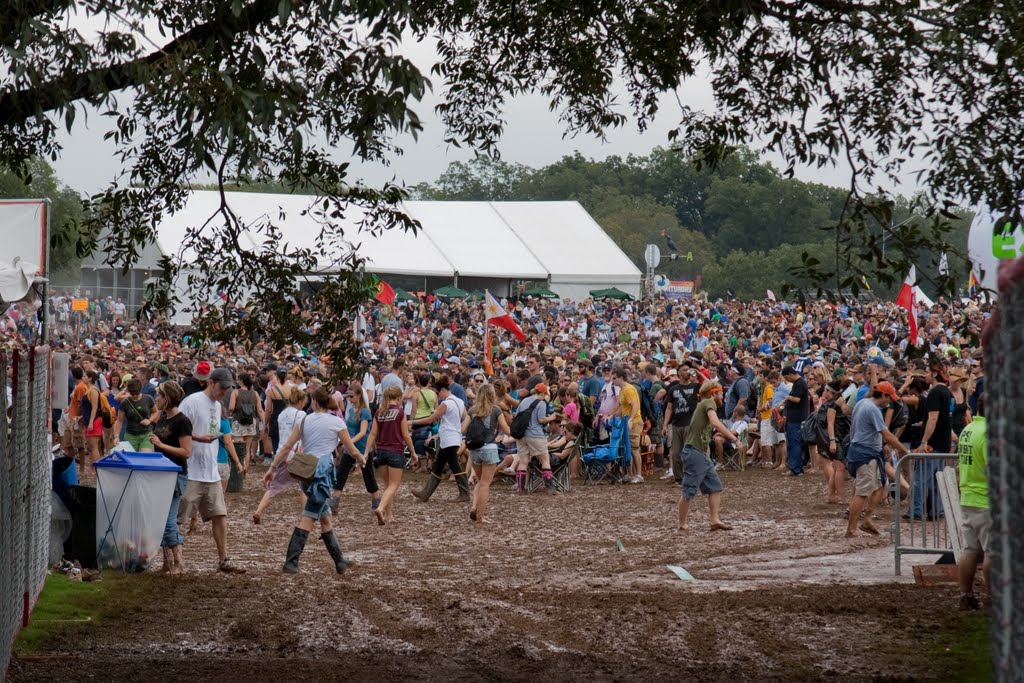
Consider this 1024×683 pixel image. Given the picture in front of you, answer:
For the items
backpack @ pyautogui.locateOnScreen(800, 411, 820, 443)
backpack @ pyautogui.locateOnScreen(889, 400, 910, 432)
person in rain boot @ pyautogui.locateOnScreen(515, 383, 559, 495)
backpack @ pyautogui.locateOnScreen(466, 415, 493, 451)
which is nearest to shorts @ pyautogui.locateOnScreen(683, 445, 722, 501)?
backpack @ pyautogui.locateOnScreen(466, 415, 493, 451)

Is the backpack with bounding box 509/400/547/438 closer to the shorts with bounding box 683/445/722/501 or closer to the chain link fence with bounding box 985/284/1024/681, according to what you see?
the shorts with bounding box 683/445/722/501

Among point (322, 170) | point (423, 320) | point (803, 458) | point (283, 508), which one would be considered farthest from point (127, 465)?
point (423, 320)

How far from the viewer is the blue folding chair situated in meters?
20.1

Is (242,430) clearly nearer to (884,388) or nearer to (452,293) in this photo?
(884,388)

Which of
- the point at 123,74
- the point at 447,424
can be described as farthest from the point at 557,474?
the point at 123,74

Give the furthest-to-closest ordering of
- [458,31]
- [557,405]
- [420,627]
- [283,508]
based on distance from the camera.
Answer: [557,405], [283,508], [458,31], [420,627]

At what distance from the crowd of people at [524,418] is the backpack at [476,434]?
2 cm

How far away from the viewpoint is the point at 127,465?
10.8m

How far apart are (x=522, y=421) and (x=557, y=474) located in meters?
1.80

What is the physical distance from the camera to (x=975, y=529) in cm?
901

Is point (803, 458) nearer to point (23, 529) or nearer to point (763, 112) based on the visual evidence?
point (763, 112)

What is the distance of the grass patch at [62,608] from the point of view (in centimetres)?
838

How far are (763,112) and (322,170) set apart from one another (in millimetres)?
3311

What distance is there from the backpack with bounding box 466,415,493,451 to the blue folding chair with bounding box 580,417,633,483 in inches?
212
